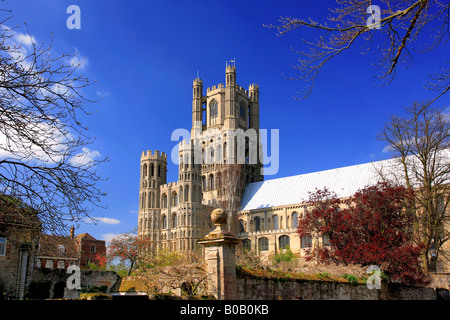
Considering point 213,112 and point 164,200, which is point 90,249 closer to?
point 164,200

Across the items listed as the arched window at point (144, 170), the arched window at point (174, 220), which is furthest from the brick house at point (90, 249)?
the arched window at point (144, 170)

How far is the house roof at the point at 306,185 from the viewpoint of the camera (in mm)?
53438

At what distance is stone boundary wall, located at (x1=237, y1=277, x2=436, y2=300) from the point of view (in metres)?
10.6

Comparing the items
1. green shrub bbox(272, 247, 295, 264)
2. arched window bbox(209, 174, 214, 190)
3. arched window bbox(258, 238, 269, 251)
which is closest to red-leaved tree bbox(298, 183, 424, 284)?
green shrub bbox(272, 247, 295, 264)

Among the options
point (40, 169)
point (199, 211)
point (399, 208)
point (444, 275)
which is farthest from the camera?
point (199, 211)

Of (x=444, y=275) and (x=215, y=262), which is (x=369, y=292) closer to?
(x=215, y=262)

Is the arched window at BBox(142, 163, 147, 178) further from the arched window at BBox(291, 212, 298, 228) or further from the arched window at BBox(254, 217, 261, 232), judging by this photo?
the arched window at BBox(291, 212, 298, 228)

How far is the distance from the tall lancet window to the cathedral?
0.18 m

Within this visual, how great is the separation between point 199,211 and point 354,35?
185 feet

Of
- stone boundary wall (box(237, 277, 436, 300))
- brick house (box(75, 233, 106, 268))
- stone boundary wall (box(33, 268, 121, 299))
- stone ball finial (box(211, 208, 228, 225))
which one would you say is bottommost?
stone boundary wall (box(237, 277, 436, 300))

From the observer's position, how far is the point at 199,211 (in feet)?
204
